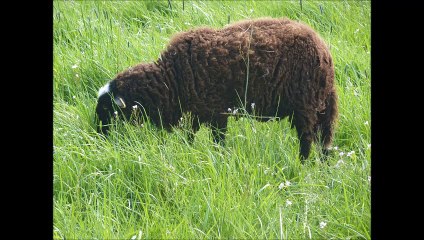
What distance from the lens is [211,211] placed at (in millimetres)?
3426

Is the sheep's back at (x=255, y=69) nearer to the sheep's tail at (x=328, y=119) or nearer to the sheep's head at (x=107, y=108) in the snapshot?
the sheep's tail at (x=328, y=119)

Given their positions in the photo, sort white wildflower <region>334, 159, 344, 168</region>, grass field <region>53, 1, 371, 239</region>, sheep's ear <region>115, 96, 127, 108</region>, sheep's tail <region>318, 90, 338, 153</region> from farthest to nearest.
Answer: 1. sheep's tail <region>318, 90, 338, 153</region>
2. sheep's ear <region>115, 96, 127, 108</region>
3. white wildflower <region>334, 159, 344, 168</region>
4. grass field <region>53, 1, 371, 239</region>

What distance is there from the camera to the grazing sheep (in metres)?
4.75

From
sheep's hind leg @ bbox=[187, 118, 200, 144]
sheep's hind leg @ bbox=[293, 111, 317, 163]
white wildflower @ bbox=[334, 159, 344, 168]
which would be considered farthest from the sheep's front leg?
white wildflower @ bbox=[334, 159, 344, 168]

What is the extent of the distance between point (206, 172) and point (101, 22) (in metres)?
2.92

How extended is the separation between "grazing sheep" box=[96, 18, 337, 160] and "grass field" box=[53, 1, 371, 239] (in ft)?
0.48

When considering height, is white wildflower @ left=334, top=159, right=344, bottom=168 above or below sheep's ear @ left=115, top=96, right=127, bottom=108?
below

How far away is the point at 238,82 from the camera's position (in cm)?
475

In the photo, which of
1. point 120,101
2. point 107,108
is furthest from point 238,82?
point 107,108

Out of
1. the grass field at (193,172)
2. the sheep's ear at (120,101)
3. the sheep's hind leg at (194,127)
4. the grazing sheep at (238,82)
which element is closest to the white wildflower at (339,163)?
the grass field at (193,172)

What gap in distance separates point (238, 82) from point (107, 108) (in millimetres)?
969

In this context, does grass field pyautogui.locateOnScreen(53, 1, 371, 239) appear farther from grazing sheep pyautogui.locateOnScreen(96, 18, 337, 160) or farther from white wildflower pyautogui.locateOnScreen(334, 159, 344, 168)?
grazing sheep pyautogui.locateOnScreen(96, 18, 337, 160)

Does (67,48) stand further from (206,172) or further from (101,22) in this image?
(206,172)

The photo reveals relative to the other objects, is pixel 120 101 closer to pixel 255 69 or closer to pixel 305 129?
pixel 255 69
